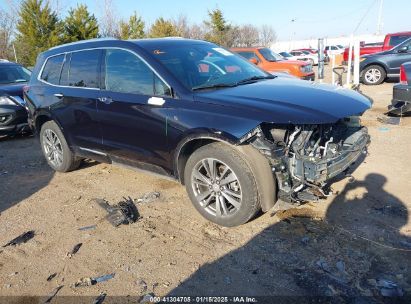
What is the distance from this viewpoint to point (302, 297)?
2760mm

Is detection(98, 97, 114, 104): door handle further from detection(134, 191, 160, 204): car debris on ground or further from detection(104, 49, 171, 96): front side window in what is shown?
detection(134, 191, 160, 204): car debris on ground

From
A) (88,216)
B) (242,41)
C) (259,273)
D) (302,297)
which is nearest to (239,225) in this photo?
(259,273)

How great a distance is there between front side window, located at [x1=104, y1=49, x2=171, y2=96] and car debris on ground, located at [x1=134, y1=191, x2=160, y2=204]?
132cm

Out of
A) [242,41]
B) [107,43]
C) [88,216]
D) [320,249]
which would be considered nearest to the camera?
[320,249]

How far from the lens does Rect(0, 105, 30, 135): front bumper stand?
→ 8336 millimetres

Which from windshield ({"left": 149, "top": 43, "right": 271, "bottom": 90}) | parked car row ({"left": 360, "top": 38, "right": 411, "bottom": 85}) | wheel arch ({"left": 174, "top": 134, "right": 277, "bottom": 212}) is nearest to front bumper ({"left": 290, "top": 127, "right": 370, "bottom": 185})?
wheel arch ({"left": 174, "top": 134, "right": 277, "bottom": 212})

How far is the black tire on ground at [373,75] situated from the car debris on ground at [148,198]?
39.7ft

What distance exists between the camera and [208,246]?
11.6ft

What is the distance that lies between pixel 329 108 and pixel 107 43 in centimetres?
278

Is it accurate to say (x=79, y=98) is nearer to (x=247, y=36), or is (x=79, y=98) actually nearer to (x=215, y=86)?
(x=215, y=86)

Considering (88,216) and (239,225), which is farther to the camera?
(88,216)

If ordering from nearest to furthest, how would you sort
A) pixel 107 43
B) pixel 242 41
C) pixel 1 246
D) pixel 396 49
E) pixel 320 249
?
pixel 320 249 → pixel 1 246 → pixel 107 43 → pixel 396 49 → pixel 242 41

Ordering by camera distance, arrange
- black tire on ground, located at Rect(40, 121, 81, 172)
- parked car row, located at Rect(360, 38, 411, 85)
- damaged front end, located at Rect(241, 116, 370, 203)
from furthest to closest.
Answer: parked car row, located at Rect(360, 38, 411, 85) < black tire on ground, located at Rect(40, 121, 81, 172) < damaged front end, located at Rect(241, 116, 370, 203)

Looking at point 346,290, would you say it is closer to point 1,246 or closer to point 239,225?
point 239,225
